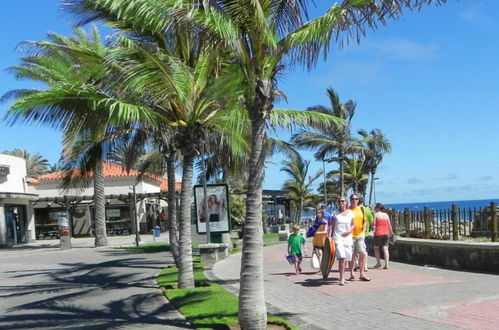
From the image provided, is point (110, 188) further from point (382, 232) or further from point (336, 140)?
point (382, 232)

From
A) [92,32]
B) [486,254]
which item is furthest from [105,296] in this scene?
[92,32]

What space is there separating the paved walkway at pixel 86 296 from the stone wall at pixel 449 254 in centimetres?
663

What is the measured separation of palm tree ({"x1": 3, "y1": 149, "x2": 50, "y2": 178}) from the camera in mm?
66625

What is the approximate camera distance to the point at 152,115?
10.2 meters

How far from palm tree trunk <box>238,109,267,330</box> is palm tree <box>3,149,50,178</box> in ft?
206

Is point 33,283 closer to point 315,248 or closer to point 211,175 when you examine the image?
point 315,248

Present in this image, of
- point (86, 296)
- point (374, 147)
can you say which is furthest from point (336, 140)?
point (86, 296)

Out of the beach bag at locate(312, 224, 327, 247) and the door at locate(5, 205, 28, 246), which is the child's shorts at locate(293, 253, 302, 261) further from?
the door at locate(5, 205, 28, 246)

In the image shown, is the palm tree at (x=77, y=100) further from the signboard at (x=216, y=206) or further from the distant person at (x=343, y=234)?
the signboard at (x=216, y=206)

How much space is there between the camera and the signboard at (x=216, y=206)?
21859 mm

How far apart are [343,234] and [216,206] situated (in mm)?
11368

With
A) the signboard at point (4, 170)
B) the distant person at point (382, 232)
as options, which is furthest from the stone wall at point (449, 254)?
the signboard at point (4, 170)

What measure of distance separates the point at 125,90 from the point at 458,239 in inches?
354

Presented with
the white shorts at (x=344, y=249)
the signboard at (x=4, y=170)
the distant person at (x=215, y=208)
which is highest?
the signboard at (x=4, y=170)
